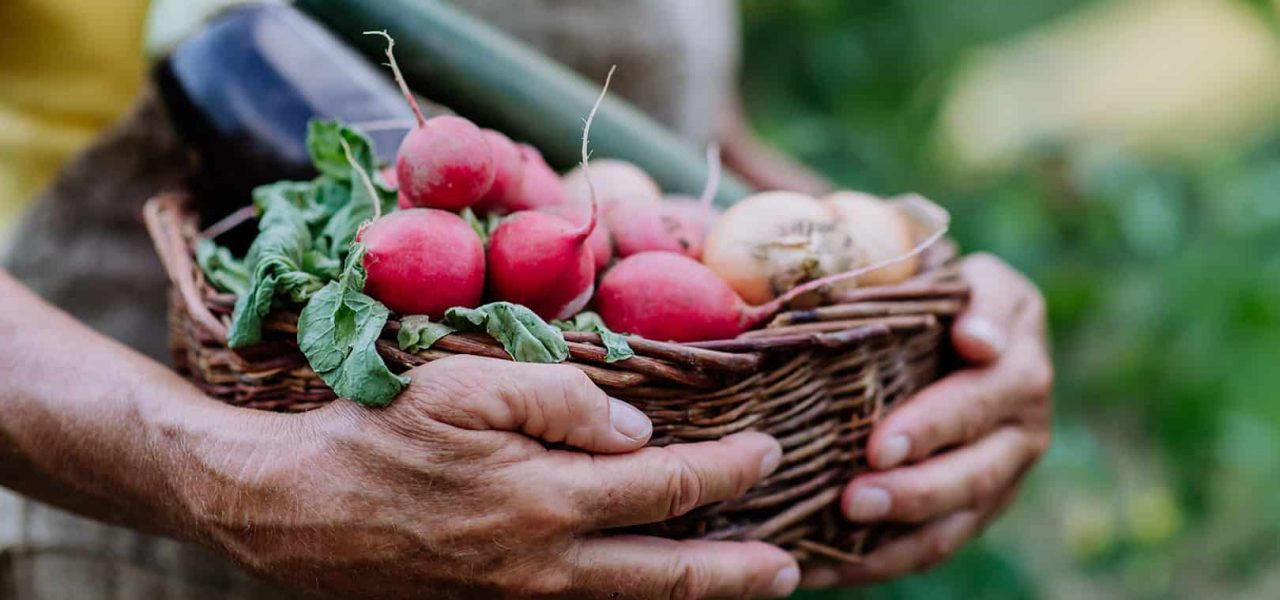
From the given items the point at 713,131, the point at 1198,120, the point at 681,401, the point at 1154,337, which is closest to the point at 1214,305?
the point at 1154,337

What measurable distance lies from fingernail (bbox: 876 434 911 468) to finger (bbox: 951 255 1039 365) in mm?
136

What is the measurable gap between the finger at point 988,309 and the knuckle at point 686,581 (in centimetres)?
35

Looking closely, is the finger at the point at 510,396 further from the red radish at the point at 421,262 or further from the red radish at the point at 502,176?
the red radish at the point at 502,176

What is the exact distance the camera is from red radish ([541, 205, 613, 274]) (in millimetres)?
750

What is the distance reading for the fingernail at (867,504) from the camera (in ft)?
2.57

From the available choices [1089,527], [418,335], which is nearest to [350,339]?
[418,335]

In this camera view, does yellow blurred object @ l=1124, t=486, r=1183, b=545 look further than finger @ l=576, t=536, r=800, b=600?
Yes

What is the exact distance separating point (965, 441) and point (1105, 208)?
1.07 meters

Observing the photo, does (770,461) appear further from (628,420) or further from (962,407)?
(962,407)

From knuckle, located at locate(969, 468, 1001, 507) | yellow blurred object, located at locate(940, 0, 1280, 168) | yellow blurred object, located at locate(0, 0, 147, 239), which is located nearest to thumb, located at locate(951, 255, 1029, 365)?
knuckle, located at locate(969, 468, 1001, 507)

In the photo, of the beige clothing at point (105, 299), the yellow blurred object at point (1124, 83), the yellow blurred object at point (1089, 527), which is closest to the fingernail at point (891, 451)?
the beige clothing at point (105, 299)

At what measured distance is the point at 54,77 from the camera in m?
0.97

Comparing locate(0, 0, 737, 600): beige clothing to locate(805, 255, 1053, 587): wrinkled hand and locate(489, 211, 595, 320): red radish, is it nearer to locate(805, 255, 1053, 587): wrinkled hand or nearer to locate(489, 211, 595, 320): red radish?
locate(489, 211, 595, 320): red radish

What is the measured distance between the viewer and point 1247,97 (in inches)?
81.9
